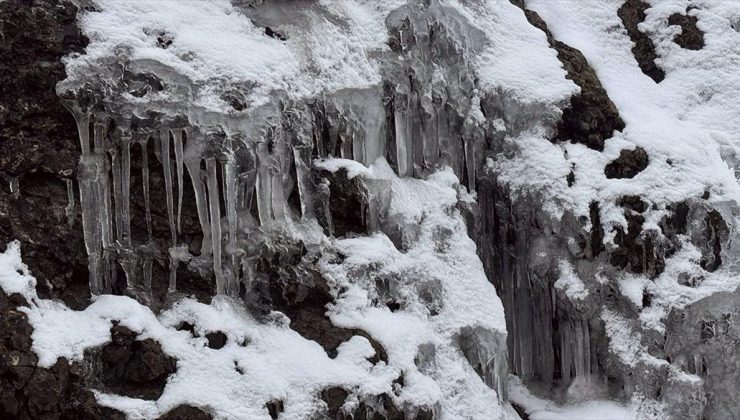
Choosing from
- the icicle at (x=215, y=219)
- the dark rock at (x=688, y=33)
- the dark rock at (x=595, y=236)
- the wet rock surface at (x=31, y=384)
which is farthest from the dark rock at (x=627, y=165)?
the wet rock surface at (x=31, y=384)

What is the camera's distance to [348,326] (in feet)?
30.8

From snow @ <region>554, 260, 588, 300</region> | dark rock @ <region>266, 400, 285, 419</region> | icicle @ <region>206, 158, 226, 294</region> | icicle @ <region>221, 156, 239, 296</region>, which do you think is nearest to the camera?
dark rock @ <region>266, 400, 285, 419</region>

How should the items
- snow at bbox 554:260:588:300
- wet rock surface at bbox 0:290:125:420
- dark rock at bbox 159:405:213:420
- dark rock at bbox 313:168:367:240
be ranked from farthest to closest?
snow at bbox 554:260:588:300 < dark rock at bbox 313:168:367:240 < dark rock at bbox 159:405:213:420 < wet rock surface at bbox 0:290:125:420

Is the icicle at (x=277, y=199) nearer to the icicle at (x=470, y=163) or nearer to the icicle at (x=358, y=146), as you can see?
the icicle at (x=358, y=146)

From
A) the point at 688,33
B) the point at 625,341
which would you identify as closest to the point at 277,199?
the point at 625,341

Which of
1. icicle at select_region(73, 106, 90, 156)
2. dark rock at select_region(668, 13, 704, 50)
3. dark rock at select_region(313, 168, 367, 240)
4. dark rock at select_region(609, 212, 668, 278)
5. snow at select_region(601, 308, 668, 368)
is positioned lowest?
snow at select_region(601, 308, 668, 368)

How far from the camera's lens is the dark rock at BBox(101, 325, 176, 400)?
8.19 m

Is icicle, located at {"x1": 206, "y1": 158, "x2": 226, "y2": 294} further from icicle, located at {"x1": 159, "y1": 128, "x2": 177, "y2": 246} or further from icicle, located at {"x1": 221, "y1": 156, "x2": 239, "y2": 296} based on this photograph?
icicle, located at {"x1": 159, "y1": 128, "x2": 177, "y2": 246}

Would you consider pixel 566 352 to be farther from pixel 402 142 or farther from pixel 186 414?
pixel 186 414

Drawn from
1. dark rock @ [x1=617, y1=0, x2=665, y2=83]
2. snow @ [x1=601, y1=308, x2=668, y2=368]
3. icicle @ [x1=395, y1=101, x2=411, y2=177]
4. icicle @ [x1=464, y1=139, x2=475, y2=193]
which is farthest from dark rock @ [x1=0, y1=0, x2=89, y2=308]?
dark rock @ [x1=617, y1=0, x2=665, y2=83]

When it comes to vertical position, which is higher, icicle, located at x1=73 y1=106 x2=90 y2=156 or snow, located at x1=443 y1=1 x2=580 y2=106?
snow, located at x1=443 y1=1 x2=580 y2=106

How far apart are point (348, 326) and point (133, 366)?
220 centimetres

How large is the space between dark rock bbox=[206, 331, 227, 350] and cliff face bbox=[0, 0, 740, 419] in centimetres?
2

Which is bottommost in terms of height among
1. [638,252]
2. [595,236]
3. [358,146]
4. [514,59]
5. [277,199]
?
[638,252]
